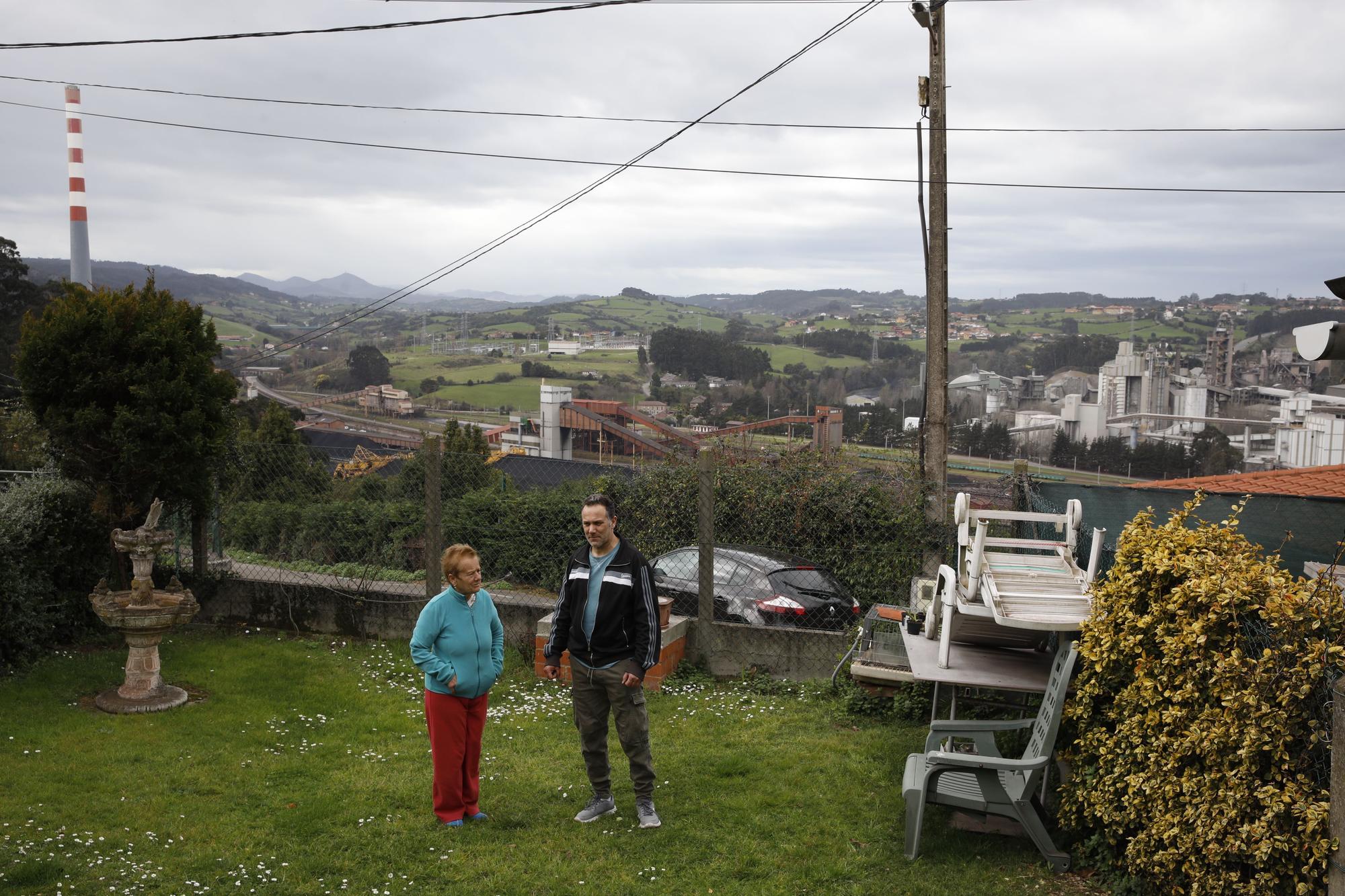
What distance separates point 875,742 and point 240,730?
425cm

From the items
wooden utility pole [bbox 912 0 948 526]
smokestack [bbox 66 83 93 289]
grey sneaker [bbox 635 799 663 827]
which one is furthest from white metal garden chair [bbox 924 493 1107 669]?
smokestack [bbox 66 83 93 289]

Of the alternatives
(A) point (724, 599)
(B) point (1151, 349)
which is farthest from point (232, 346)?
(A) point (724, 599)

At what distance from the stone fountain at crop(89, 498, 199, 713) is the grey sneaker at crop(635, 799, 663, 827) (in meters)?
3.90

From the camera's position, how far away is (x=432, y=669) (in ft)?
15.9

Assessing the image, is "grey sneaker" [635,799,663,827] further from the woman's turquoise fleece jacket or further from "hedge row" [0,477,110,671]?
"hedge row" [0,477,110,671]

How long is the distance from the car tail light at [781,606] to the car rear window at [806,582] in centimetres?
8

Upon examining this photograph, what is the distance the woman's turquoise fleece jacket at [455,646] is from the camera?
4.86m

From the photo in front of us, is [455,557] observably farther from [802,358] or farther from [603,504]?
[802,358]

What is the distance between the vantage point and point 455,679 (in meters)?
4.89

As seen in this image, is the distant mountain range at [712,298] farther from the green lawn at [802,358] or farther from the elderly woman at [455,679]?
the elderly woman at [455,679]

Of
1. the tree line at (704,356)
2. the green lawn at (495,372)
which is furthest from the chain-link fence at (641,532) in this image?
the tree line at (704,356)

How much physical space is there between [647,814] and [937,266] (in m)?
6.25

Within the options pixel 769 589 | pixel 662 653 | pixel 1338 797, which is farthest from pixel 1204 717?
pixel 769 589

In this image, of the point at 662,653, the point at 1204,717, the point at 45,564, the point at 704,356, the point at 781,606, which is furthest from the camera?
the point at 704,356
